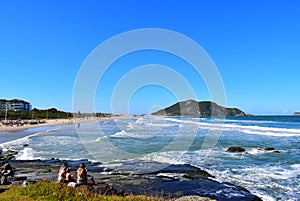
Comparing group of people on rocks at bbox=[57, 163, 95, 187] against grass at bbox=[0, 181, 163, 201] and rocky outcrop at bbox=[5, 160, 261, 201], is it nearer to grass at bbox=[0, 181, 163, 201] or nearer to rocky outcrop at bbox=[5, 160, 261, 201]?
rocky outcrop at bbox=[5, 160, 261, 201]

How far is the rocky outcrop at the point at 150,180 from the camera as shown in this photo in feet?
40.5

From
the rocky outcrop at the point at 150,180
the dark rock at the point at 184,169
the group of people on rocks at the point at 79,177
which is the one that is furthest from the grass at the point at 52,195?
the dark rock at the point at 184,169

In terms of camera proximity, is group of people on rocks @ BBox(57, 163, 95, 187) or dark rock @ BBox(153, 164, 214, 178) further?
dark rock @ BBox(153, 164, 214, 178)

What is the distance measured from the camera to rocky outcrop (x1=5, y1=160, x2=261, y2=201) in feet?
40.5

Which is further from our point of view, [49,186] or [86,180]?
[86,180]

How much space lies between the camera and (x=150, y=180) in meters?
15.2

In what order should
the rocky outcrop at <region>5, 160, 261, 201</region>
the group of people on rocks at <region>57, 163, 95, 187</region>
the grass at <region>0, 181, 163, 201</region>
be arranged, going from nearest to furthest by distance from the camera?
the grass at <region>0, 181, 163, 201</region>, the rocky outcrop at <region>5, 160, 261, 201</region>, the group of people on rocks at <region>57, 163, 95, 187</region>

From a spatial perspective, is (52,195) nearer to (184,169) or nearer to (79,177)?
(79,177)

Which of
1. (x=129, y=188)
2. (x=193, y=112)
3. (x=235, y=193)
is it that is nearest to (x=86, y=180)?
(x=129, y=188)

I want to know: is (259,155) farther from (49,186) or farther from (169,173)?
(49,186)

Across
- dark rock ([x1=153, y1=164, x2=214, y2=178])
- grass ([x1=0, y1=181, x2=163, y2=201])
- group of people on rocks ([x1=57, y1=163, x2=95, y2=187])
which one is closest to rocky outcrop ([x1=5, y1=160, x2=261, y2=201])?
dark rock ([x1=153, y1=164, x2=214, y2=178])

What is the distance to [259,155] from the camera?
2547 centimetres

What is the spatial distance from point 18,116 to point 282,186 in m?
117

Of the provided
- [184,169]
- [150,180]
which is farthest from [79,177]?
[184,169]
